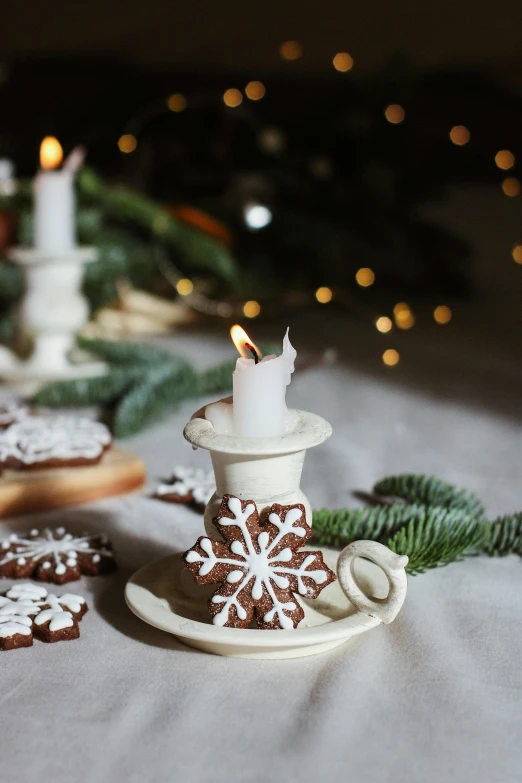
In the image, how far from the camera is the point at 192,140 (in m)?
2.19

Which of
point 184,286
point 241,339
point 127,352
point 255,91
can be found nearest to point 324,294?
point 184,286

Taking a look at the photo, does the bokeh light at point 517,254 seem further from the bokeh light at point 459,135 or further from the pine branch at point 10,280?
the pine branch at point 10,280

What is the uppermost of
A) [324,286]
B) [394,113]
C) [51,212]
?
[394,113]

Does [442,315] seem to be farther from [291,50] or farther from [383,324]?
[291,50]

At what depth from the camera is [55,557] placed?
2.73 feet

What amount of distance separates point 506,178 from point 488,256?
Answer: 306mm

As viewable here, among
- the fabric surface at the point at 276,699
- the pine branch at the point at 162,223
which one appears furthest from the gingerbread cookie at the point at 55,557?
the pine branch at the point at 162,223

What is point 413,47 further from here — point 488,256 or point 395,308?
point 395,308

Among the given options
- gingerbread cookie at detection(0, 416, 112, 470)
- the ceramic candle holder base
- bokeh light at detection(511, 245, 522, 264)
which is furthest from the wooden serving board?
bokeh light at detection(511, 245, 522, 264)

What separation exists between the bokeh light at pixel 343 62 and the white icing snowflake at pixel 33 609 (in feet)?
7.41

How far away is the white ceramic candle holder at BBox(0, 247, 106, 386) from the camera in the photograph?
4.49ft

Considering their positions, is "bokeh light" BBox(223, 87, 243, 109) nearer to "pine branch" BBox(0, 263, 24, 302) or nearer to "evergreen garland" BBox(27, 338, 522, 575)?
"pine branch" BBox(0, 263, 24, 302)

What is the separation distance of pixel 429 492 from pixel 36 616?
0.42 meters

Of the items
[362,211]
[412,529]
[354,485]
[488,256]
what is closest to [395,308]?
[362,211]
